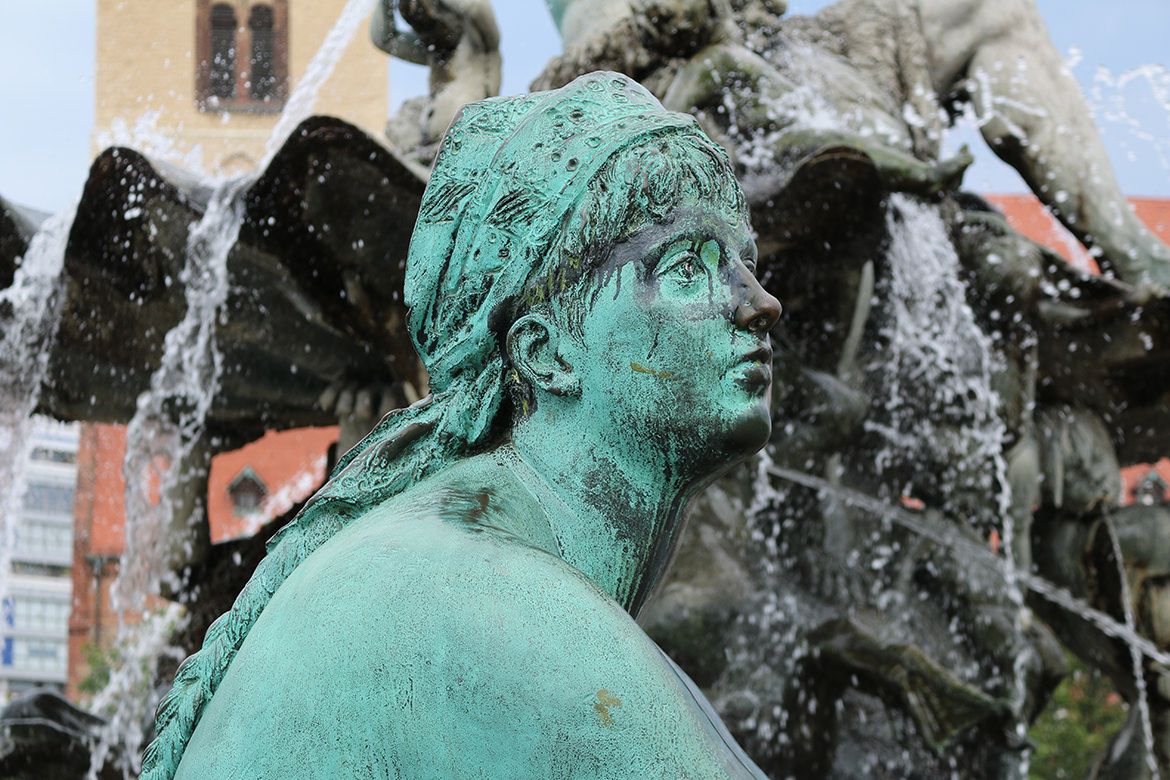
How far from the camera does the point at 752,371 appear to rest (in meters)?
1.46

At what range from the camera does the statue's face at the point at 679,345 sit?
4.76 ft

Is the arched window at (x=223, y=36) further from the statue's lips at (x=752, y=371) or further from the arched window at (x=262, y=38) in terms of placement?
the statue's lips at (x=752, y=371)

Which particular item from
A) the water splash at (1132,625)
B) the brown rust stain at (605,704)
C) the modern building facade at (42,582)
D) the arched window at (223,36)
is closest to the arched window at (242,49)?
the arched window at (223,36)

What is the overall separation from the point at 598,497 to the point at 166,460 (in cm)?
491

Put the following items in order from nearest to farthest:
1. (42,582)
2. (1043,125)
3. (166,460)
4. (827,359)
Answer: (827,359), (1043,125), (166,460), (42,582)

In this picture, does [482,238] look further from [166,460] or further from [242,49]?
[242,49]

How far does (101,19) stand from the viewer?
35.1 metres

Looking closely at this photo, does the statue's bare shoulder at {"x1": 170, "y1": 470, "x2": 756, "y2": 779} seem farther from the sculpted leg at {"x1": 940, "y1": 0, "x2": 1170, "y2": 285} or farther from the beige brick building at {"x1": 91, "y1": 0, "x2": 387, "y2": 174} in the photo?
the beige brick building at {"x1": 91, "y1": 0, "x2": 387, "y2": 174}

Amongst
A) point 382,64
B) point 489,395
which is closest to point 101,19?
point 382,64

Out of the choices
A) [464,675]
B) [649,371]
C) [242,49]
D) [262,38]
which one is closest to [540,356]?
[649,371]

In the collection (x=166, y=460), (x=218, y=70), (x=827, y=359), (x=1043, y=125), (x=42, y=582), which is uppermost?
(x=1043, y=125)

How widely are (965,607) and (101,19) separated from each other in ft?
108

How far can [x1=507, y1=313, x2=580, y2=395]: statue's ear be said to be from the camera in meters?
1.48

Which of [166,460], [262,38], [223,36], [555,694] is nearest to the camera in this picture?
[555,694]
